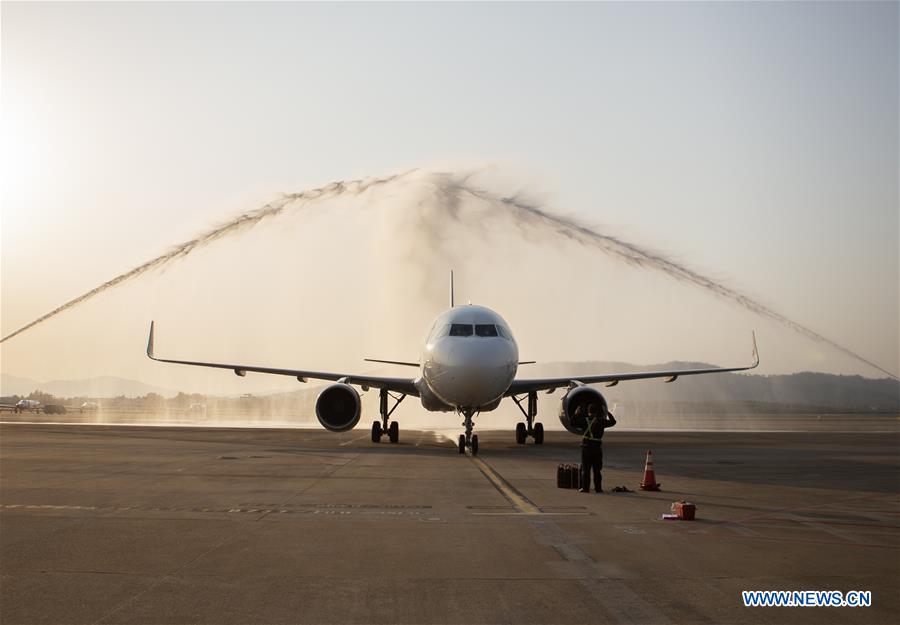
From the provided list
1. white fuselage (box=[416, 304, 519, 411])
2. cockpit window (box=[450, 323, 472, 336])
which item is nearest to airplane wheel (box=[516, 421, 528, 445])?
white fuselage (box=[416, 304, 519, 411])

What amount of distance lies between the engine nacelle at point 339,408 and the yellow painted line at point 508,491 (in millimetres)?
7107

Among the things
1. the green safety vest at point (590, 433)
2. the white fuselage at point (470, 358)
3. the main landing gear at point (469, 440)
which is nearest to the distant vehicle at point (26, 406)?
the white fuselage at point (470, 358)

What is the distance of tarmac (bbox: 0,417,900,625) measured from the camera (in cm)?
647

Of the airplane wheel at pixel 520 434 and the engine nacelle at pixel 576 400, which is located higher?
the engine nacelle at pixel 576 400

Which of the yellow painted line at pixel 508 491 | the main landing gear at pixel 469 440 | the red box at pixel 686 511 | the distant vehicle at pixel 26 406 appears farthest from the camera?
the distant vehicle at pixel 26 406

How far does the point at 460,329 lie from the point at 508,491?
35.6 feet

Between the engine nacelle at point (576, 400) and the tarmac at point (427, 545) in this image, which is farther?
the engine nacelle at point (576, 400)

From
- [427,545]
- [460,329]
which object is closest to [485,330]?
[460,329]

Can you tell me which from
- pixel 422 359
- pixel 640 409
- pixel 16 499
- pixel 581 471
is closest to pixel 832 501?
pixel 581 471

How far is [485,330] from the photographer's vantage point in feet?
82.7

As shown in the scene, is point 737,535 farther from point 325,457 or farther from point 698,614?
point 325,457

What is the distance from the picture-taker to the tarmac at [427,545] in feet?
21.2

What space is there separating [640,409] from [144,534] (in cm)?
10449

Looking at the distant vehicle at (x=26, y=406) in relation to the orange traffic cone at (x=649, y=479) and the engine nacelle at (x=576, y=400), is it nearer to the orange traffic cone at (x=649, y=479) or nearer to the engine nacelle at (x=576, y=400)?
the engine nacelle at (x=576, y=400)
